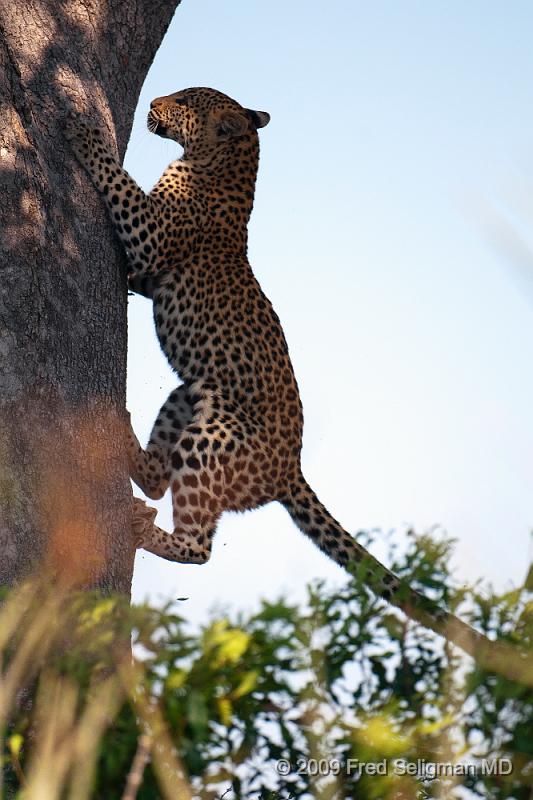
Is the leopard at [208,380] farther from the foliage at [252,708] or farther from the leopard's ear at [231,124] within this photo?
Result: the foliage at [252,708]

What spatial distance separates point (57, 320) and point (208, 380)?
217cm

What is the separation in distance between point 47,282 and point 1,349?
42 cm

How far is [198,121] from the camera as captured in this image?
8.78 meters

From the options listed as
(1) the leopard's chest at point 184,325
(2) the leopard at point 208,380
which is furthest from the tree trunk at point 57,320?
(1) the leopard's chest at point 184,325

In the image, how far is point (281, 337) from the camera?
7.89 meters

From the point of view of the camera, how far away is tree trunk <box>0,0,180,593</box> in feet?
16.4

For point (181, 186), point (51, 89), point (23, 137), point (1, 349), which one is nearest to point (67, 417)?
point (1, 349)

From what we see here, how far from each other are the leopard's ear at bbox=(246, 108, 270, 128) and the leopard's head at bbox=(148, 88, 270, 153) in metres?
0.07

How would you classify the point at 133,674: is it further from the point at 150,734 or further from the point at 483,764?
the point at 483,764

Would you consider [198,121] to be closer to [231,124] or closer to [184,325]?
[231,124]

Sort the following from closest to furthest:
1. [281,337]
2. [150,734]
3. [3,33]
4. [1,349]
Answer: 1. [150,734]
2. [1,349]
3. [3,33]
4. [281,337]

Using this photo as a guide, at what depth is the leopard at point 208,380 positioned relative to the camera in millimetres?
7047

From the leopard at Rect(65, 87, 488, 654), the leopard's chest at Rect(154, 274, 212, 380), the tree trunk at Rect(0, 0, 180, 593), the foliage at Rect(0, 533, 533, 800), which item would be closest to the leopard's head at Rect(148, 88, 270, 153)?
the leopard at Rect(65, 87, 488, 654)

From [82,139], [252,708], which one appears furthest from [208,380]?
[252,708]
